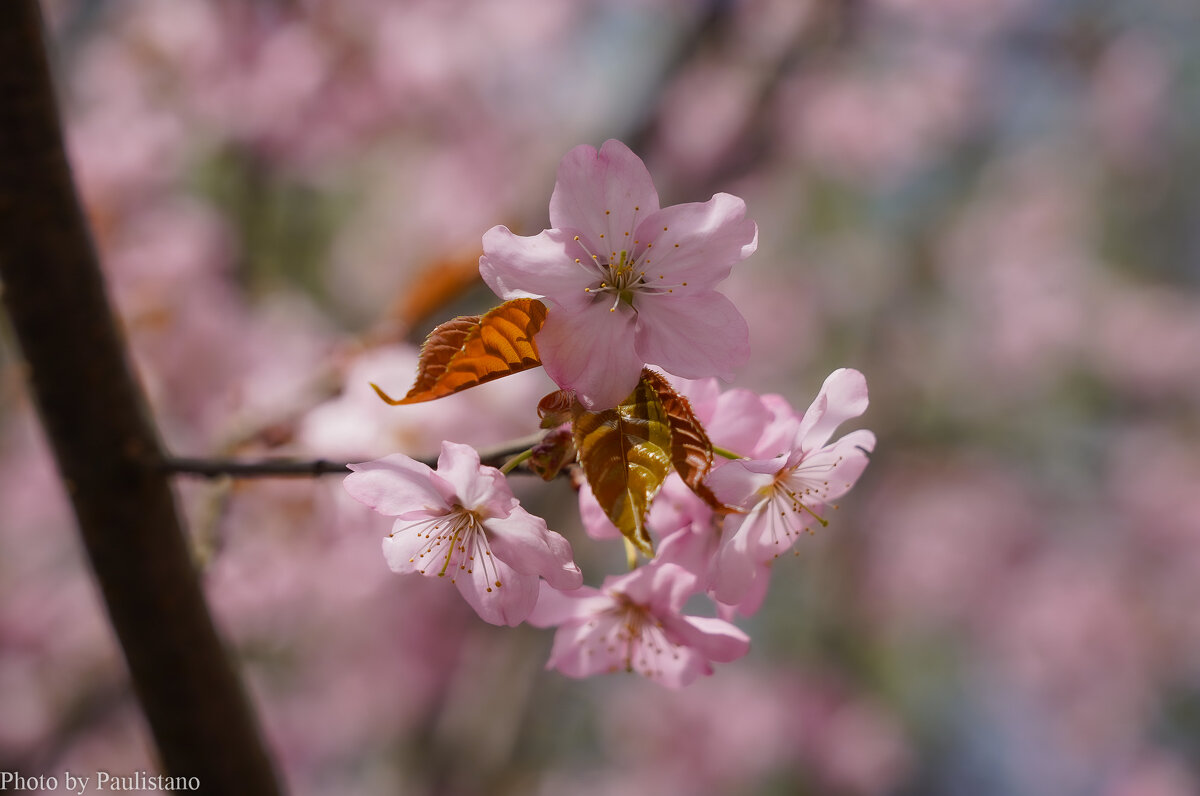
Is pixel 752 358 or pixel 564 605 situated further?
pixel 752 358

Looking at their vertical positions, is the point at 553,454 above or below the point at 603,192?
below

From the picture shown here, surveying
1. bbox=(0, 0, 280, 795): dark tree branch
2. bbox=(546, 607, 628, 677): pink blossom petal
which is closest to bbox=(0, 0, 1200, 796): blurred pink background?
bbox=(0, 0, 280, 795): dark tree branch

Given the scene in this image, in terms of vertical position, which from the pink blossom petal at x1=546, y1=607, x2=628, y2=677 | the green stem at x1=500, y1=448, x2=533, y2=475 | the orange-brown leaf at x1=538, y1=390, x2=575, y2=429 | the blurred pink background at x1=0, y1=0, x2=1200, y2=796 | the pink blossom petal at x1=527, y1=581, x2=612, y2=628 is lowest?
the blurred pink background at x1=0, y1=0, x2=1200, y2=796

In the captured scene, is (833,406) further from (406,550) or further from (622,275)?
(406,550)

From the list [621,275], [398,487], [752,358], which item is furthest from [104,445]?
[752,358]

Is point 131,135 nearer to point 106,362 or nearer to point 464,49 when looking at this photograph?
point 464,49

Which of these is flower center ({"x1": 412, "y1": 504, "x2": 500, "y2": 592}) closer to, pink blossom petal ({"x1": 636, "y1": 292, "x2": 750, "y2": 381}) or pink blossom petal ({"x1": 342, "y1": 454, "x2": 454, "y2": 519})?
pink blossom petal ({"x1": 342, "y1": 454, "x2": 454, "y2": 519})

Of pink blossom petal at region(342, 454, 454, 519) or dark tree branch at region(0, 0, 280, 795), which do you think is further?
dark tree branch at region(0, 0, 280, 795)
